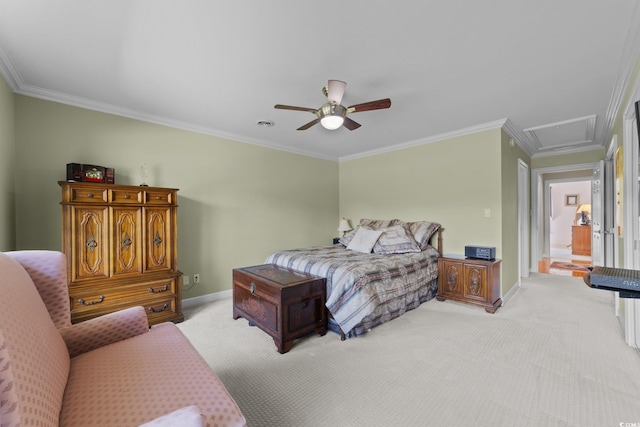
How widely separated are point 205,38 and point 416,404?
9.06ft

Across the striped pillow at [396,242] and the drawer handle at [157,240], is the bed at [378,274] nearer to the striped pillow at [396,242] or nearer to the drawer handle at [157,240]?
the striped pillow at [396,242]

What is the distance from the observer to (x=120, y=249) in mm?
2738

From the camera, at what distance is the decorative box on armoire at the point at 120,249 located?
98.6 inches

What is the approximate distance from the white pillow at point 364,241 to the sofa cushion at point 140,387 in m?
2.80

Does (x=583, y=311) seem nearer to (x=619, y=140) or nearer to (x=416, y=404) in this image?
(x=619, y=140)

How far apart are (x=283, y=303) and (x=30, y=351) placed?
1669 mm

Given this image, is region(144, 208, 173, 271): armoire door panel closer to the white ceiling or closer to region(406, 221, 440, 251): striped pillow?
the white ceiling

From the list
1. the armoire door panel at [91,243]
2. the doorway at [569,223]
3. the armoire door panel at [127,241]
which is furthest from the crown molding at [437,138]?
the doorway at [569,223]

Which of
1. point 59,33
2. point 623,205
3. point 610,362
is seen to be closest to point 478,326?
point 610,362

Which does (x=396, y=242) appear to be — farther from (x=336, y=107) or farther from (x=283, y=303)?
(x=336, y=107)

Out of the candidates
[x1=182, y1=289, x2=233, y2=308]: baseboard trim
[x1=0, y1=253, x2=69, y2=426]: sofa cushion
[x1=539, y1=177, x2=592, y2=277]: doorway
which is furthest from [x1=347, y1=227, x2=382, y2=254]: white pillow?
[x1=539, y1=177, x2=592, y2=277]: doorway

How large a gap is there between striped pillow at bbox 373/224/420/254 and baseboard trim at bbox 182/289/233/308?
219 centimetres

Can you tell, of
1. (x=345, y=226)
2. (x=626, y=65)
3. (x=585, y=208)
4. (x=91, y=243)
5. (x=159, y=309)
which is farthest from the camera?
(x=585, y=208)

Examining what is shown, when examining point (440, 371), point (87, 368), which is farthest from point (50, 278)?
point (440, 371)
